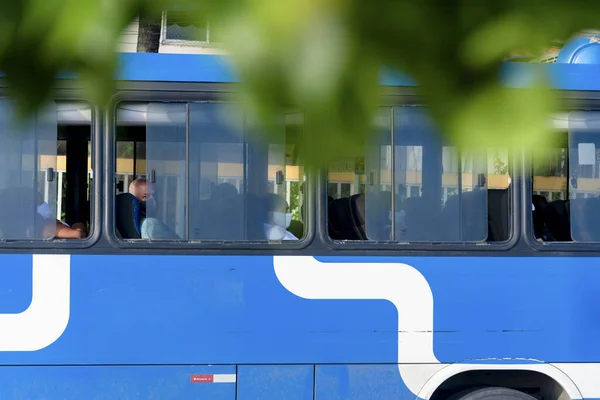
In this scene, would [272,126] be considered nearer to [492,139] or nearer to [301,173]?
[301,173]

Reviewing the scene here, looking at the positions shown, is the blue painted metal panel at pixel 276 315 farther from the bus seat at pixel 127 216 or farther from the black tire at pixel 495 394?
the black tire at pixel 495 394

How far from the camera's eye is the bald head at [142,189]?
197 inches

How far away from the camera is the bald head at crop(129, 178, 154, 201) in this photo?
500cm

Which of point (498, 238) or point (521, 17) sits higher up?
point (521, 17)

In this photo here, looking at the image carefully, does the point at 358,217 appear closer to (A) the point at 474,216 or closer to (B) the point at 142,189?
(A) the point at 474,216

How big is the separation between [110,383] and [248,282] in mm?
1044

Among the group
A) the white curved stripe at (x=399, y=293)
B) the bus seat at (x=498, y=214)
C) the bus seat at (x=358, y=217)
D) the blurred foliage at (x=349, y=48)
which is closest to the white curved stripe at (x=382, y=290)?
the white curved stripe at (x=399, y=293)

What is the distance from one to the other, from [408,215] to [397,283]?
18.2 inches

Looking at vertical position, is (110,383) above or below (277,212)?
below

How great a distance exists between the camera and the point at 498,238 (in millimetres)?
5242

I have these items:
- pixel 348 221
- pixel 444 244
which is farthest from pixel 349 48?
pixel 444 244

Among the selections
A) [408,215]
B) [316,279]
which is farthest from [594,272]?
[316,279]

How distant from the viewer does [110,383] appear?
486 cm

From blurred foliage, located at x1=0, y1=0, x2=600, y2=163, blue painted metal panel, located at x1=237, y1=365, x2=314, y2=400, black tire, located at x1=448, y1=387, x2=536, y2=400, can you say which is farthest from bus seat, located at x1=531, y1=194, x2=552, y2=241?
blurred foliage, located at x1=0, y1=0, x2=600, y2=163
